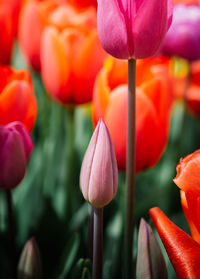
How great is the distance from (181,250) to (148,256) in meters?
0.02

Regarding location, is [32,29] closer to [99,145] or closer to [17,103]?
[17,103]

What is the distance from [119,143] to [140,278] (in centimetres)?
12

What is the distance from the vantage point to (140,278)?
1.01 ft

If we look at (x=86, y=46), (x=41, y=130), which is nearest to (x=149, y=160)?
(x=86, y=46)

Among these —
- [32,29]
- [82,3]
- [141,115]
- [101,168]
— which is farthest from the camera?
[82,3]

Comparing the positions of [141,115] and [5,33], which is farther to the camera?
[5,33]

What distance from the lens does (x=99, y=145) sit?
0.98 feet

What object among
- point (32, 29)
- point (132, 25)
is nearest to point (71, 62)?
point (32, 29)

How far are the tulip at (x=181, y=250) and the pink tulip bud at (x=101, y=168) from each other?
0.05m

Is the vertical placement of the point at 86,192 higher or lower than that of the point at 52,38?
lower

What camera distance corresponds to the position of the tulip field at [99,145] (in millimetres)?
301

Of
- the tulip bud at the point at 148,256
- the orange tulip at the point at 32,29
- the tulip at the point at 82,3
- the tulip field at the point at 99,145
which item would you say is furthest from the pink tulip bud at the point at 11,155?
the tulip at the point at 82,3

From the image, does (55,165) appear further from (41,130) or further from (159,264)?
(159,264)

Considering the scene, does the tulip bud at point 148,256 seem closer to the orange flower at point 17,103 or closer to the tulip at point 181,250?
the tulip at point 181,250
